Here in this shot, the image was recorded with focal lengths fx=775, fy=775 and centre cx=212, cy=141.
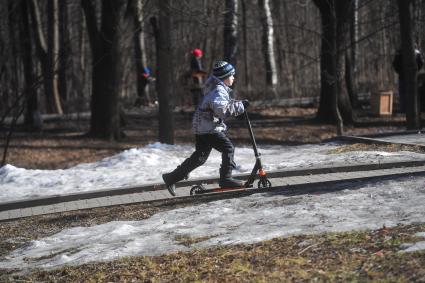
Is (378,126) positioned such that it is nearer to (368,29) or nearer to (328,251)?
(328,251)

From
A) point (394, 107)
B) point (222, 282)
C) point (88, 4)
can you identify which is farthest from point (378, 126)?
point (222, 282)

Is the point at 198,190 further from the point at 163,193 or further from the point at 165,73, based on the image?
the point at 165,73

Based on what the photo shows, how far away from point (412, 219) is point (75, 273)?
290 centimetres

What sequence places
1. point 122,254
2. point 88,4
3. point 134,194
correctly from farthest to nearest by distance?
point 88,4 < point 134,194 < point 122,254

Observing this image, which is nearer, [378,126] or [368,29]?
[378,126]

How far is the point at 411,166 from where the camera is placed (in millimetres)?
11156

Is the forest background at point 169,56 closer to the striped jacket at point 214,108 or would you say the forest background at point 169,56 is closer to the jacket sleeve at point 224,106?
the striped jacket at point 214,108

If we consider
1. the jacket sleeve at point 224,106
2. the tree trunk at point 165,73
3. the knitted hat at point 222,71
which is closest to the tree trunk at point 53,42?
the tree trunk at point 165,73

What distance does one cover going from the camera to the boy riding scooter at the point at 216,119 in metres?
9.41

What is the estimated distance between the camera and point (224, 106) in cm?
935

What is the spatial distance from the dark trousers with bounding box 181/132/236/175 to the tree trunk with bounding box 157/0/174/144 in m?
5.94

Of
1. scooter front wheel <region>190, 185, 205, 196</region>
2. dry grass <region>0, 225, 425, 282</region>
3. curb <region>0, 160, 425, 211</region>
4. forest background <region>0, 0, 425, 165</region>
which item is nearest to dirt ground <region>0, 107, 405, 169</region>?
forest background <region>0, 0, 425, 165</region>

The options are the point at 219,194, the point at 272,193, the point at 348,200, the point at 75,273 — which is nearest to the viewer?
the point at 75,273

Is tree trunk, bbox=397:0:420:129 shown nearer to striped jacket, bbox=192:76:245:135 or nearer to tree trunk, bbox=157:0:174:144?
tree trunk, bbox=157:0:174:144
